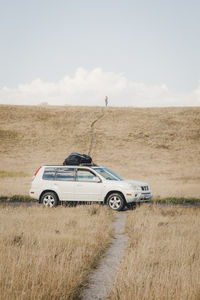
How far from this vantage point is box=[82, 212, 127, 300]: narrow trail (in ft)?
16.4

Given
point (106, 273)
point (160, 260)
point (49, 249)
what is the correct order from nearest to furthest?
point (106, 273) < point (160, 260) < point (49, 249)

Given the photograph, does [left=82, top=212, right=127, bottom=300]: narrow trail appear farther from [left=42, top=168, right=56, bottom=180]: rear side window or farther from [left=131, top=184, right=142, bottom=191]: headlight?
[left=42, top=168, right=56, bottom=180]: rear side window

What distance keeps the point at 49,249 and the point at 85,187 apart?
24.5ft

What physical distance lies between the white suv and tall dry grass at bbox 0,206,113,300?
1.15 metres

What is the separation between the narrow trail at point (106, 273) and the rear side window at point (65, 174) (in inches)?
236

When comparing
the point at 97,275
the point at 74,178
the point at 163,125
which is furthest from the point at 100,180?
the point at 163,125

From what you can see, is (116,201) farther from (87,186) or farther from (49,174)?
(49,174)

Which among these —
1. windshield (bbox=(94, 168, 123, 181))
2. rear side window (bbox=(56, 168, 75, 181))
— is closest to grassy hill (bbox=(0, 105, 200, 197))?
rear side window (bbox=(56, 168, 75, 181))

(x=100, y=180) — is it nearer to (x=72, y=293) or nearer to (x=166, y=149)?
(x=72, y=293)

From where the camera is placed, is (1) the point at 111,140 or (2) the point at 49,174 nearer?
(2) the point at 49,174

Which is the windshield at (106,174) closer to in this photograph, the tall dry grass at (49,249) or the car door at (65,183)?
the car door at (65,183)

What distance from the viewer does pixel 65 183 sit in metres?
14.6

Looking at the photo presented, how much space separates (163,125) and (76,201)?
140 ft

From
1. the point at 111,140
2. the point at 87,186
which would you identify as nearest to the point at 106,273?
the point at 87,186
